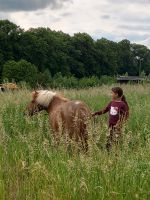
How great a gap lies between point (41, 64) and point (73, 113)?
63572 millimetres

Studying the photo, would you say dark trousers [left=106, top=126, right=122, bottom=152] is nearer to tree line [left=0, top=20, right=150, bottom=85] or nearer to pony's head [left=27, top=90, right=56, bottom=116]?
pony's head [left=27, top=90, right=56, bottom=116]

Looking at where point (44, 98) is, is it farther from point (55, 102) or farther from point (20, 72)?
point (20, 72)

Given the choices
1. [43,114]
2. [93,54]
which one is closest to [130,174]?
[43,114]

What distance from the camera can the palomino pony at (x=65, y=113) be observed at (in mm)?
7728

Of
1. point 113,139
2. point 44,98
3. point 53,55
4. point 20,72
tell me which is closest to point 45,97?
point 44,98

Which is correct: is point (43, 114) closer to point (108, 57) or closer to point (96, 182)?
point (96, 182)

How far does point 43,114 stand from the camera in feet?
33.9

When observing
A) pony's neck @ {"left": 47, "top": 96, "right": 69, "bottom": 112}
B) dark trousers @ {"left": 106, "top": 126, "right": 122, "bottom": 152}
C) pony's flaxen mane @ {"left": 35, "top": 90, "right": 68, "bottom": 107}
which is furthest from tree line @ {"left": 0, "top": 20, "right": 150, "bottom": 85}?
dark trousers @ {"left": 106, "top": 126, "right": 122, "bottom": 152}

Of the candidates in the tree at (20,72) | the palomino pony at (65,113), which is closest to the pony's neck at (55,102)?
the palomino pony at (65,113)

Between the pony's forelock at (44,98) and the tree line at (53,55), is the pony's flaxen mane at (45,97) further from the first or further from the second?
the tree line at (53,55)

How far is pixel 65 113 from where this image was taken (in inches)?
318

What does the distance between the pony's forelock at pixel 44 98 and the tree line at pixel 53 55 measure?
39.4m

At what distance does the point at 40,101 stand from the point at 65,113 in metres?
1.06

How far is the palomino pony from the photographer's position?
7728 mm
